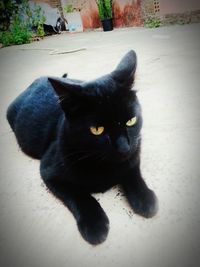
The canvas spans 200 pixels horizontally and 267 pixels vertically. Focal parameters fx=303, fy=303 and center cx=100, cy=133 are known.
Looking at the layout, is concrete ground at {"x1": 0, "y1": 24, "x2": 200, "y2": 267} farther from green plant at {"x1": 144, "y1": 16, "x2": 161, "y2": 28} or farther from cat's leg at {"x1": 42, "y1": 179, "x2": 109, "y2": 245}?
green plant at {"x1": 144, "y1": 16, "x2": 161, "y2": 28}

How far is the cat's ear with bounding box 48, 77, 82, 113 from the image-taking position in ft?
3.19

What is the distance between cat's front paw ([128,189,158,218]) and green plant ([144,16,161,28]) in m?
4.48

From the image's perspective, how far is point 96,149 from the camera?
1035 millimetres

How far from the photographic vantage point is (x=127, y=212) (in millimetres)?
1086

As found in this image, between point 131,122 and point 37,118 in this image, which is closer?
point 131,122

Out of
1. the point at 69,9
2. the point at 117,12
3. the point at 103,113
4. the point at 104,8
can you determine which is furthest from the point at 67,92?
the point at 69,9

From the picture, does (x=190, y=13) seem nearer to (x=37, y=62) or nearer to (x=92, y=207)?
(x=37, y=62)

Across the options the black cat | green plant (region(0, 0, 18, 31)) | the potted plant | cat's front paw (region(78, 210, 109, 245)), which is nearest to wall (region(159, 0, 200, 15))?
the potted plant

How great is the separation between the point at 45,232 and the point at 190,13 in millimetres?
4513

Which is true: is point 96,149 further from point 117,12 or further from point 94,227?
point 117,12

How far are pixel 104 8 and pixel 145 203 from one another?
5.11 meters

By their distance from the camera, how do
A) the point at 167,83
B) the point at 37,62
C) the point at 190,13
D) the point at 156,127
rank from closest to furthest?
1. the point at 156,127
2. the point at 167,83
3. the point at 37,62
4. the point at 190,13

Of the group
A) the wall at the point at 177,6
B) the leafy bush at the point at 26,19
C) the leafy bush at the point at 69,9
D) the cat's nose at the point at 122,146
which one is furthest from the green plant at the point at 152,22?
the cat's nose at the point at 122,146

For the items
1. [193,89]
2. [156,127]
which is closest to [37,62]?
[193,89]
